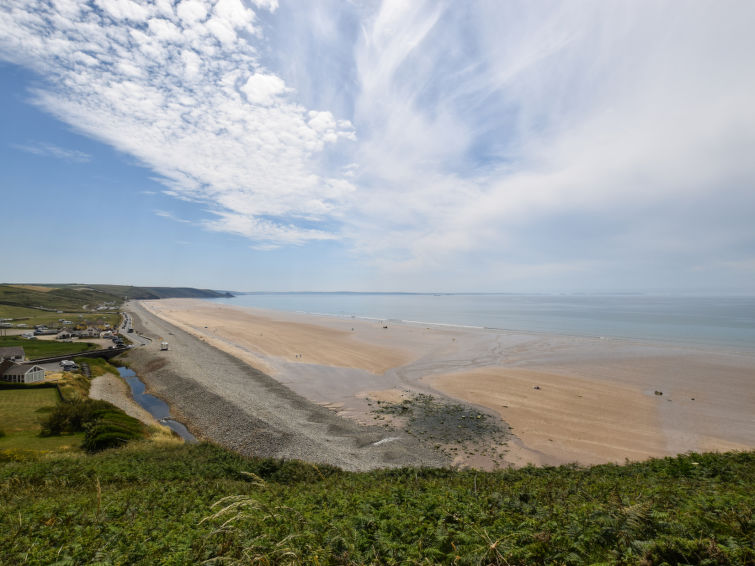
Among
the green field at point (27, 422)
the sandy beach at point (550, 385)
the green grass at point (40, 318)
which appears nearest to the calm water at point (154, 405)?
the green field at point (27, 422)

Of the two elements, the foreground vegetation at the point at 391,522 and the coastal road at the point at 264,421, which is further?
the coastal road at the point at 264,421

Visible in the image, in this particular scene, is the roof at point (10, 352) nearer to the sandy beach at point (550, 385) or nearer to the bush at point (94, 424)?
the sandy beach at point (550, 385)

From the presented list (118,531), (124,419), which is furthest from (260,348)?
(118,531)

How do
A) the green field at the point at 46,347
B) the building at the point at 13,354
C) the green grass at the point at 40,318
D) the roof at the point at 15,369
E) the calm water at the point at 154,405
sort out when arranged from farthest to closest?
the green grass at the point at 40,318
the green field at the point at 46,347
the building at the point at 13,354
the roof at the point at 15,369
the calm water at the point at 154,405

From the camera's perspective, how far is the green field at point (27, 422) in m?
20.7

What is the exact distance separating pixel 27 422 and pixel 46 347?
43024 millimetres

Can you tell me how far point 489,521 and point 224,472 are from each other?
12.2 meters

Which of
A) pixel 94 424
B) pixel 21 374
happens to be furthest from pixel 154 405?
pixel 21 374

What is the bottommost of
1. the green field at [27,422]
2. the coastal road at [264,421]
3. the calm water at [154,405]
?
the calm water at [154,405]

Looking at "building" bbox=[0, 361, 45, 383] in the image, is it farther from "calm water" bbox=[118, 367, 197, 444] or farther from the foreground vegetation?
the foreground vegetation

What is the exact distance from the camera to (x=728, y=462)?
12531 mm

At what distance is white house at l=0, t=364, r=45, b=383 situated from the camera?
37281mm

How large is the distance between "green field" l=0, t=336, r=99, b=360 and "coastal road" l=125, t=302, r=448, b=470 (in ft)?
56.3

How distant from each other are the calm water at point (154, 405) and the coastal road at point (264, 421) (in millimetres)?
652
